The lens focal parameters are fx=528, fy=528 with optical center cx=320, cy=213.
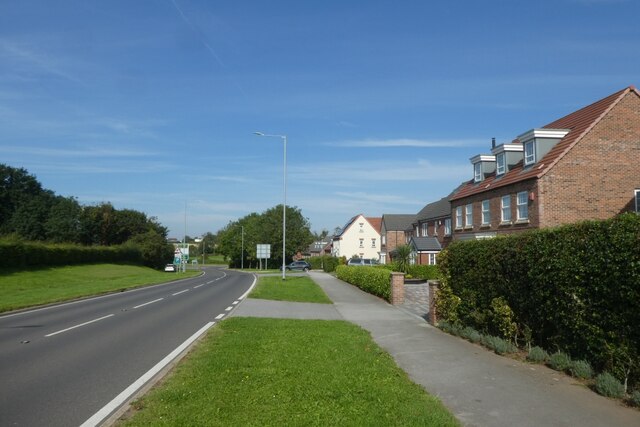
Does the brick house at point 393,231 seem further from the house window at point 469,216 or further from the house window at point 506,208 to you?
the house window at point 506,208

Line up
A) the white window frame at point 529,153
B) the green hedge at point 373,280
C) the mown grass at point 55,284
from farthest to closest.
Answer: the white window frame at point 529,153
the mown grass at point 55,284
the green hedge at point 373,280

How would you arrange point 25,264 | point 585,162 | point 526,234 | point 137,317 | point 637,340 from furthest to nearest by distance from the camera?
1. point 25,264
2. point 585,162
3. point 137,317
4. point 526,234
5. point 637,340

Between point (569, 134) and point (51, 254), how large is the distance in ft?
143

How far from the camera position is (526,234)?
941 cm

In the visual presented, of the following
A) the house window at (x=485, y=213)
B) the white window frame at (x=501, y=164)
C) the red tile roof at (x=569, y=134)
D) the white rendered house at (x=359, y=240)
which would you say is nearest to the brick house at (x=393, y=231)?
the white rendered house at (x=359, y=240)

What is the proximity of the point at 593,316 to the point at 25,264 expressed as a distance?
149 ft

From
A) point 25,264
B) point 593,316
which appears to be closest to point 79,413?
point 593,316

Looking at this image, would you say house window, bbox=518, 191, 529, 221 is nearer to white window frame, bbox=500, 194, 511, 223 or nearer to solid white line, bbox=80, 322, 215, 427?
white window frame, bbox=500, 194, 511, 223

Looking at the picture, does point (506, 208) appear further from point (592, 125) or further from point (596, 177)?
point (592, 125)

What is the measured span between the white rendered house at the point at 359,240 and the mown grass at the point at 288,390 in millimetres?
85179

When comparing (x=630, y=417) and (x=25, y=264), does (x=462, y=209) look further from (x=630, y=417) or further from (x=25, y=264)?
(x=25, y=264)

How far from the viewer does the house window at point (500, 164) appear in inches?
1238

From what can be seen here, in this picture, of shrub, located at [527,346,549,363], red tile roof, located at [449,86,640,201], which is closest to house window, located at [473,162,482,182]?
red tile roof, located at [449,86,640,201]

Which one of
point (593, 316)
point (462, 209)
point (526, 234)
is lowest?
point (593, 316)
